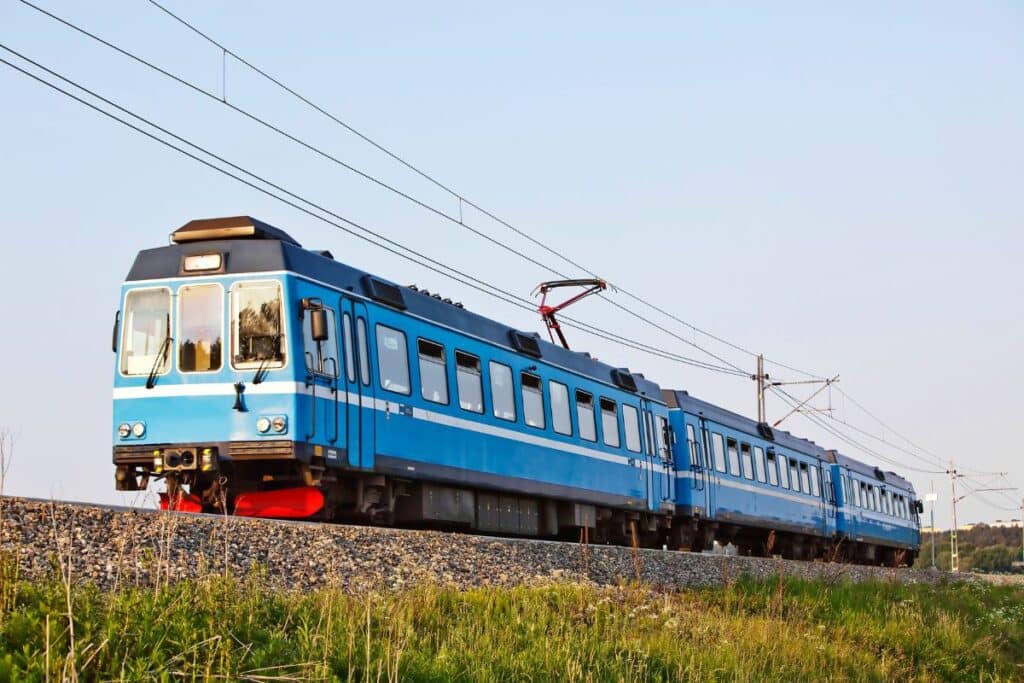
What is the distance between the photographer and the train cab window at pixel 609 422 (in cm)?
2148

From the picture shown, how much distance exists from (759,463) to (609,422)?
901 cm

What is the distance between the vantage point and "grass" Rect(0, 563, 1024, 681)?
21.4 feet

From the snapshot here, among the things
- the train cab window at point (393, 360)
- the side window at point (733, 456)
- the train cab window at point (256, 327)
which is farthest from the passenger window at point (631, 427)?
the train cab window at point (256, 327)

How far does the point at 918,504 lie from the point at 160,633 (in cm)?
4453

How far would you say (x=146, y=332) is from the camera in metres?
13.9

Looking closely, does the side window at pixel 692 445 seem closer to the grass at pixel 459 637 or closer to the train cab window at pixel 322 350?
the grass at pixel 459 637

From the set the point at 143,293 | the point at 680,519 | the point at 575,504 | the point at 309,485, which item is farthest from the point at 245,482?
the point at 680,519

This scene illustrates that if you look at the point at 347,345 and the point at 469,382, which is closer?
the point at 347,345

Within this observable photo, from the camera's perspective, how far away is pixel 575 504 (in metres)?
20.3

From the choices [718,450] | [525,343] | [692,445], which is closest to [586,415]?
[525,343]

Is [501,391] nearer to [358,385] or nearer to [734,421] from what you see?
[358,385]

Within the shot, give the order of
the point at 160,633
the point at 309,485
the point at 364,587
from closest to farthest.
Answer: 1. the point at 160,633
2. the point at 364,587
3. the point at 309,485

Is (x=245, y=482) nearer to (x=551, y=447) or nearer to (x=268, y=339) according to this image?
(x=268, y=339)

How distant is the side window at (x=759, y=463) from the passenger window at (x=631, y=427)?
7.21m
